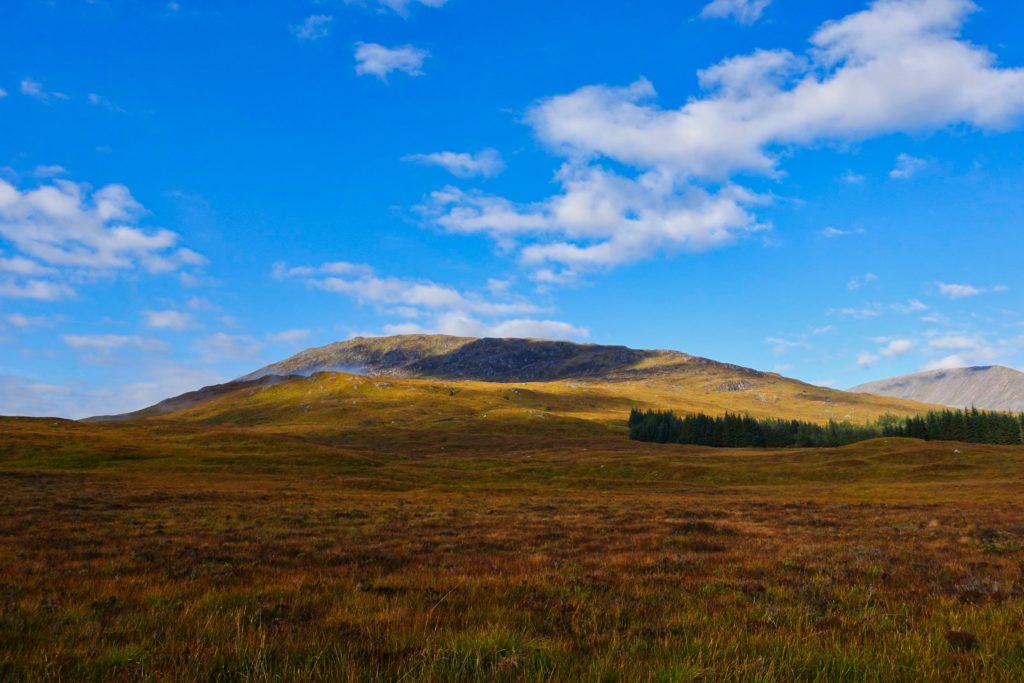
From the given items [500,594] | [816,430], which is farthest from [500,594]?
[816,430]

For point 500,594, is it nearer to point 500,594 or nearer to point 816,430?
point 500,594

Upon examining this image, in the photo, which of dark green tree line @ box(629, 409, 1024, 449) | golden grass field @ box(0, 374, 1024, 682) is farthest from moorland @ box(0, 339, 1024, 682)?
dark green tree line @ box(629, 409, 1024, 449)

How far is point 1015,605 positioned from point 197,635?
12219 millimetres

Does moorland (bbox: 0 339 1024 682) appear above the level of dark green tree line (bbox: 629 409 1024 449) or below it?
above

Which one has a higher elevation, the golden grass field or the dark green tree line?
the golden grass field

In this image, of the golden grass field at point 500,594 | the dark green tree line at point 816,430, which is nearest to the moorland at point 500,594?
the golden grass field at point 500,594

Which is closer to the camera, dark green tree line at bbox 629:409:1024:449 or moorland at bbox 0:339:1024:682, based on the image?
moorland at bbox 0:339:1024:682

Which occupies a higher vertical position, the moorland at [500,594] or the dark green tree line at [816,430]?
the moorland at [500,594]

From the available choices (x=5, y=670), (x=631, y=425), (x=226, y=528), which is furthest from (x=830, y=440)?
(x=5, y=670)

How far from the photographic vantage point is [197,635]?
660 centimetres

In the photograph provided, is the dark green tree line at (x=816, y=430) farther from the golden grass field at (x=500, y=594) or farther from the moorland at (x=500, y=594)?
the golden grass field at (x=500, y=594)

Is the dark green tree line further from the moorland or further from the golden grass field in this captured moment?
the golden grass field

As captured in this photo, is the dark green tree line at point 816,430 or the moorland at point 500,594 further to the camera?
the dark green tree line at point 816,430

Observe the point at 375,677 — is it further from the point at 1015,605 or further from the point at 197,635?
the point at 1015,605
